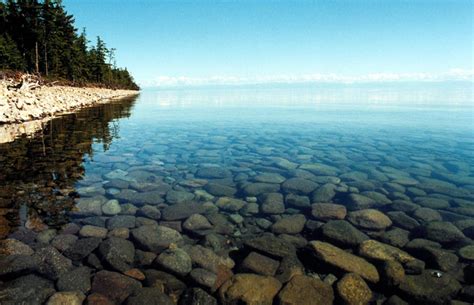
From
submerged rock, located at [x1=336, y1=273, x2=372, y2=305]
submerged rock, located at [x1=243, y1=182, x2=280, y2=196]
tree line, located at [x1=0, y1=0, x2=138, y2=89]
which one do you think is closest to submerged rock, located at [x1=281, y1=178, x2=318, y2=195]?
submerged rock, located at [x1=243, y1=182, x2=280, y2=196]

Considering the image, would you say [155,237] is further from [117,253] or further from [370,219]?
[370,219]

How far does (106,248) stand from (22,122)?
24074 millimetres

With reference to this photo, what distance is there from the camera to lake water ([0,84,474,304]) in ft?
20.2

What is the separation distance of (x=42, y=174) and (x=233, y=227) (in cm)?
820

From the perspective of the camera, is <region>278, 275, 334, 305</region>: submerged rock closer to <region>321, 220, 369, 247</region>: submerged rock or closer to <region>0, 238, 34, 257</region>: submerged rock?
<region>321, 220, 369, 247</region>: submerged rock

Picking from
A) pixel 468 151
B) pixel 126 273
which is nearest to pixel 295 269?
pixel 126 273

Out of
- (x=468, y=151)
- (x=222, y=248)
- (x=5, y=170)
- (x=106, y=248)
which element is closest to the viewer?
(x=106, y=248)

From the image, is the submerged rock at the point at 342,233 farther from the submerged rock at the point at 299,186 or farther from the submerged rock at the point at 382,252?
the submerged rock at the point at 299,186

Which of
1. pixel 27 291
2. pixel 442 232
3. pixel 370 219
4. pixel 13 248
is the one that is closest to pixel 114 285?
pixel 27 291

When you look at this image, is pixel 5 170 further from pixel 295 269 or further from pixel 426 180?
pixel 426 180

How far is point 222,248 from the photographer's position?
7699 mm

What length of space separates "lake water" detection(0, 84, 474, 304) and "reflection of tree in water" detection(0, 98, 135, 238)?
66 millimetres

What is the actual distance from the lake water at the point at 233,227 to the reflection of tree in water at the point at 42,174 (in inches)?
2.6

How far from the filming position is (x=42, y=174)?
12523 mm
